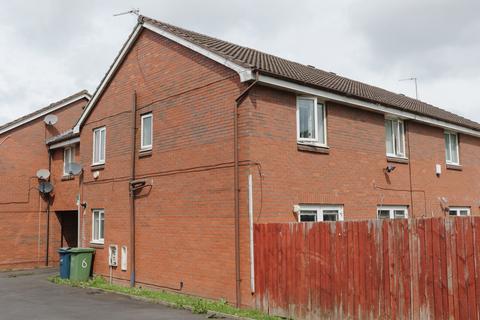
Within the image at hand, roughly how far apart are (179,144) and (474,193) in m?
10.9

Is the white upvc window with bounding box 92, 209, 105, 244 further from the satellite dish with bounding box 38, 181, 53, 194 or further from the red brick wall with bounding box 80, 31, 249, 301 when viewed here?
the satellite dish with bounding box 38, 181, 53, 194

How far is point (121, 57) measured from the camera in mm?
15188

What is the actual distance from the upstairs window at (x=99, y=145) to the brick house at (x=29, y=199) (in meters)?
4.12

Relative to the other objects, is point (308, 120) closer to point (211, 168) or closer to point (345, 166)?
point (345, 166)

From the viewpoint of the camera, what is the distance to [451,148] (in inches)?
665

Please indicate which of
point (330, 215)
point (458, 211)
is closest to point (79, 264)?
point (330, 215)

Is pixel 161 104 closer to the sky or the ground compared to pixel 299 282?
closer to the sky

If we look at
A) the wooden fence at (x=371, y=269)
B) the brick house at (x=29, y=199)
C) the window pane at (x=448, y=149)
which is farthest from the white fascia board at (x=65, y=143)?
the window pane at (x=448, y=149)

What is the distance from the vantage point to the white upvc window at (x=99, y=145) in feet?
52.2

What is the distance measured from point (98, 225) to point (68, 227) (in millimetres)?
6510

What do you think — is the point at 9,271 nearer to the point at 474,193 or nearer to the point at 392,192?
the point at 392,192

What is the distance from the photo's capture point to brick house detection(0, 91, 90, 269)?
20016 millimetres

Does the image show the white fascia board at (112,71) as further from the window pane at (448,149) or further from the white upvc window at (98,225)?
the window pane at (448,149)

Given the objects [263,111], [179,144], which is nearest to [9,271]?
[179,144]
